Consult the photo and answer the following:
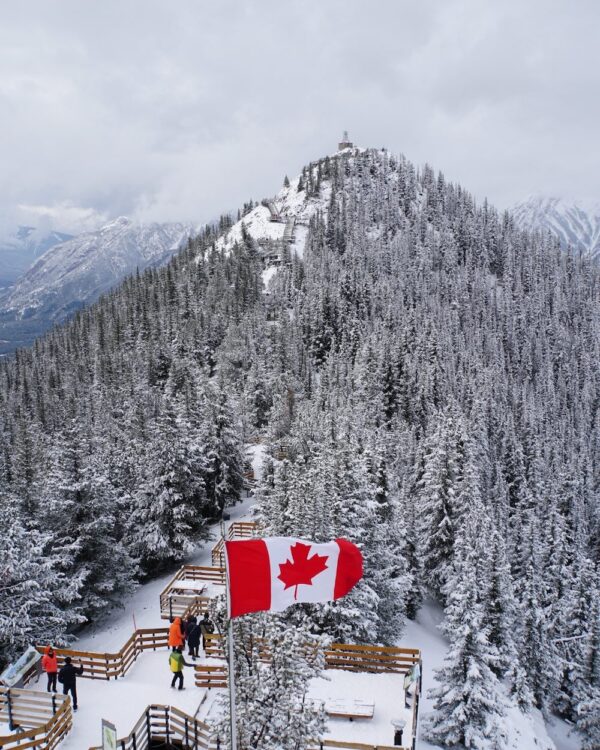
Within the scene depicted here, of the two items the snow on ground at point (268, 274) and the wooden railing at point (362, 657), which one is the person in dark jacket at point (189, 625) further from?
the snow on ground at point (268, 274)

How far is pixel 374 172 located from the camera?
19462cm

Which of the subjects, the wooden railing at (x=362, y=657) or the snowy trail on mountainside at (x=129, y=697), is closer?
the snowy trail on mountainside at (x=129, y=697)

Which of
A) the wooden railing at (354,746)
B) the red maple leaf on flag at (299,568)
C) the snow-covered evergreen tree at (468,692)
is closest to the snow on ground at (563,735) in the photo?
the snow-covered evergreen tree at (468,692)

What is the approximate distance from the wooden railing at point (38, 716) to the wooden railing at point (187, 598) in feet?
19.8

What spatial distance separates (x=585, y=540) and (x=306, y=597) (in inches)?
2575

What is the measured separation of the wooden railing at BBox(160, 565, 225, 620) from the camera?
73.7 ft

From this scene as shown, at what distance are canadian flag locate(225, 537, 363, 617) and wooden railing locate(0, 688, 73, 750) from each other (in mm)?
9046

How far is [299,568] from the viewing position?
987 cm

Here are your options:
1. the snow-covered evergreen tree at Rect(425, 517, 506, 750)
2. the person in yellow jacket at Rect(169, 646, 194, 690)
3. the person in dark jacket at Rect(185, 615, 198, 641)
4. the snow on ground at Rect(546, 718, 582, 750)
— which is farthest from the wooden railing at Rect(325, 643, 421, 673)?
the snow on ground at Rect(546, 718, 582, 750)

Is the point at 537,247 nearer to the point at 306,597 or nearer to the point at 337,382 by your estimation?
the point at 337,382

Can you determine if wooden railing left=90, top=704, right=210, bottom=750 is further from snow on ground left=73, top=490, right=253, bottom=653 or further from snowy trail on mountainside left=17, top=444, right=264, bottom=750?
snow on ground left=73, top=490, right=253, bottom=653

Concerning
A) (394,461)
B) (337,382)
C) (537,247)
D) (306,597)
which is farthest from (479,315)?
(306,597)

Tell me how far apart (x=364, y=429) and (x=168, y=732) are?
36.0 meters

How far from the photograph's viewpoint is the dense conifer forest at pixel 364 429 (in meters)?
25.0
